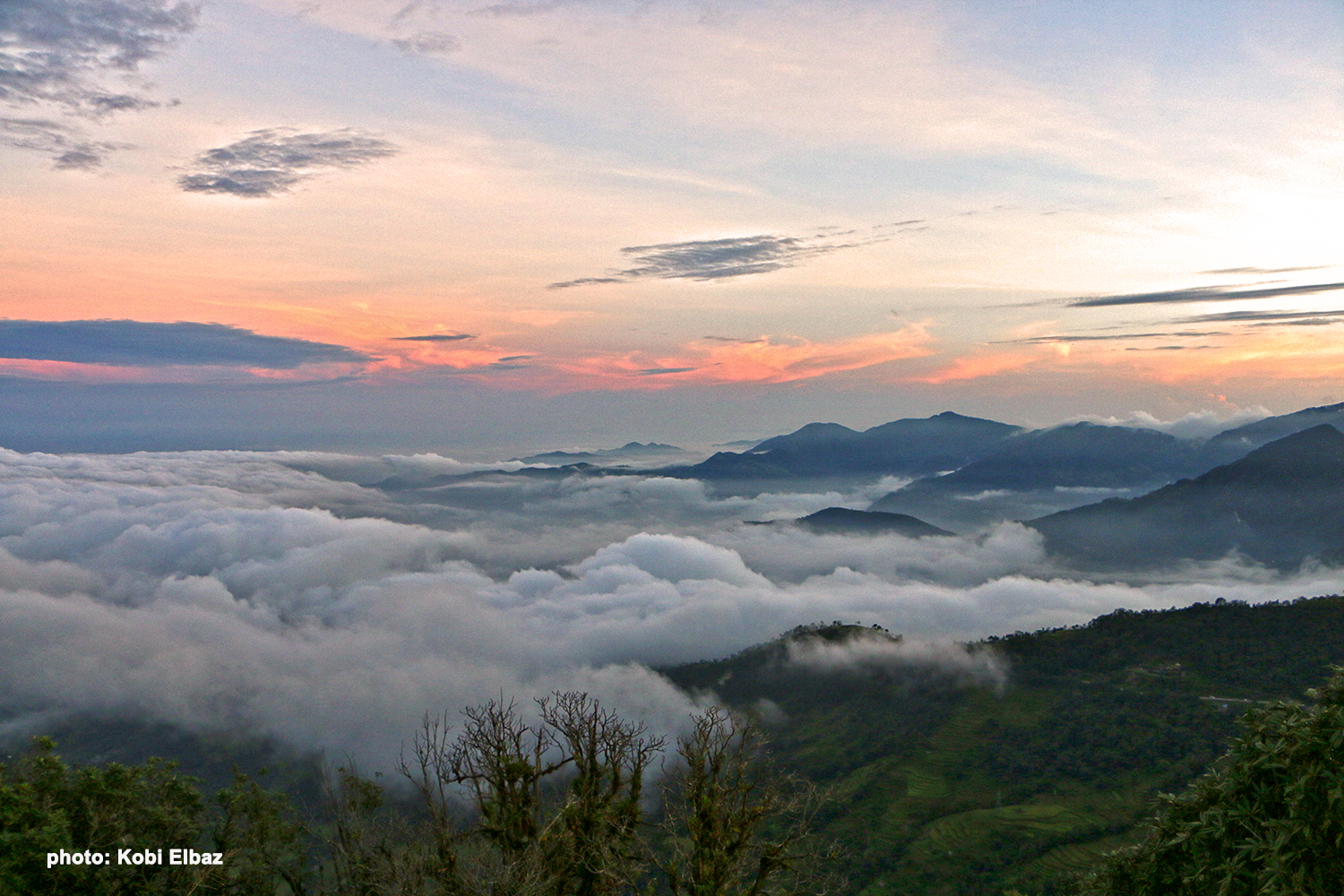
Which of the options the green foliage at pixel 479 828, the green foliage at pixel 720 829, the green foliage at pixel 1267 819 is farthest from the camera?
the green foliage at pixel 720 829

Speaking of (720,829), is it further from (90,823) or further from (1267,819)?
(90,823)

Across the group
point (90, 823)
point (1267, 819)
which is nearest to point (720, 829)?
point (1267, 819)

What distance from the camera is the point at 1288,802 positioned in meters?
16.3

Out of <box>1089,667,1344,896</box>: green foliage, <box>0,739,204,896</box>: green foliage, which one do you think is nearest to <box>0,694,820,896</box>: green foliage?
<box>0,739,204,896</box>: green foliage

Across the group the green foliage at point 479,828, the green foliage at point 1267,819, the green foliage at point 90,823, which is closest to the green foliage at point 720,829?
the green foliage at point 479,828

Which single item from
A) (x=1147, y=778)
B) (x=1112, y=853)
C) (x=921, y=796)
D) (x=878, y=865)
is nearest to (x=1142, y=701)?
(x=1147, y=778)

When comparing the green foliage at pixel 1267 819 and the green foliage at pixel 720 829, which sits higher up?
the green foliage at pixel 1267 819

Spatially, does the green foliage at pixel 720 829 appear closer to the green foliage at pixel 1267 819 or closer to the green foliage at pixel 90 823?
the green foliage at pixel 1267 819

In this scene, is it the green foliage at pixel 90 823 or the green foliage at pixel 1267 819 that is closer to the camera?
the green foliage at pixel 1267 819

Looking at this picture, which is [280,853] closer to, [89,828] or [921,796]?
[89,828]

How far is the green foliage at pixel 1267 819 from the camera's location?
Result: 51.0 ft

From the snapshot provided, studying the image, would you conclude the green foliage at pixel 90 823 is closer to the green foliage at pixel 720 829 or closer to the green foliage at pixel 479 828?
the green foliage at pixel 479 828

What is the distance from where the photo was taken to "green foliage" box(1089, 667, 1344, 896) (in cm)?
1555

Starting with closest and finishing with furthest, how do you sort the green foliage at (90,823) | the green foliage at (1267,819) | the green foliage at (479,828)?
the green foliage at (1267,819) < the green foliage at (90,823) < the green foliage at (479,828)
